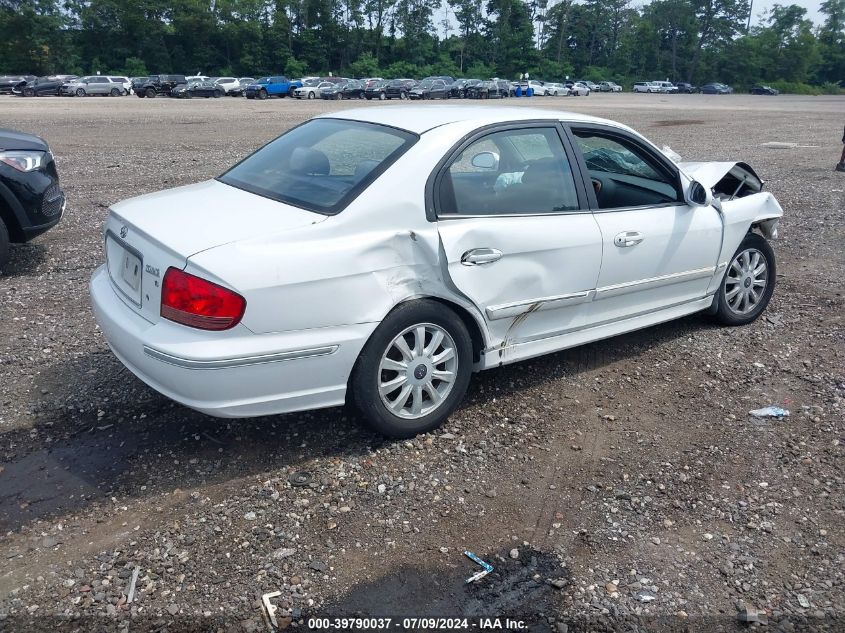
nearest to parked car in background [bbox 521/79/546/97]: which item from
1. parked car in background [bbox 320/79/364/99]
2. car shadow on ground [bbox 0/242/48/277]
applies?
parked car in background [bbox 320/79/364/99]

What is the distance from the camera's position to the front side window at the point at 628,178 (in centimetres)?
494

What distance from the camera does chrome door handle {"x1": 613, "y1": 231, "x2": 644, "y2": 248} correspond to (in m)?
4.55

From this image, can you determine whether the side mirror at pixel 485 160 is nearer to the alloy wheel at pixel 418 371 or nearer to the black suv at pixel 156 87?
the alloy wheel at pixel 418 371

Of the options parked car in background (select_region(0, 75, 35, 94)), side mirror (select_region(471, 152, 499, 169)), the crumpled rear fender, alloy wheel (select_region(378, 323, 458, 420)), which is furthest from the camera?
parked car in background (select_region(0, 75, 35, 94))

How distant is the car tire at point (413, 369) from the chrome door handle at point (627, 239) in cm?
123

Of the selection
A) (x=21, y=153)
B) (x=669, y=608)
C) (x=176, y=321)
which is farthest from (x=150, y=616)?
(x=21, y=153)

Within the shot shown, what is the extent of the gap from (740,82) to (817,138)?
83.9 m

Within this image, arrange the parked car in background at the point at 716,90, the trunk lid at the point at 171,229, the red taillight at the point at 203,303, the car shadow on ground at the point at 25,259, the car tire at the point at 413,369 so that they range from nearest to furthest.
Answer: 1. the red taillight at the point at 203,303
2. the trunk lid at the point at 171,229
3. the car tire at the point at 413,369
4. the car shadow on ground at the point at 25,259
5. the parked car in background at the point at 716,90

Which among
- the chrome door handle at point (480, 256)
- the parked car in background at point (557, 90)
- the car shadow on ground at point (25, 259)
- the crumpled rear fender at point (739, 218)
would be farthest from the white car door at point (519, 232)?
the parked car in background at point (557, 90)

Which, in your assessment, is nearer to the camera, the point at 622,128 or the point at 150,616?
the point at 150,616

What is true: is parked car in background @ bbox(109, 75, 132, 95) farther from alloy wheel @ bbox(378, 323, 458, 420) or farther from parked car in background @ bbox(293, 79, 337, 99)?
alloy wheel @ bbox(378, 323, 458, 420)

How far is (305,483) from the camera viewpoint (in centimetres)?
363

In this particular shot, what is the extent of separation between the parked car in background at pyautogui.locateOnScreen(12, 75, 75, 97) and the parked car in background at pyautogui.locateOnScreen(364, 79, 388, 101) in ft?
69.3

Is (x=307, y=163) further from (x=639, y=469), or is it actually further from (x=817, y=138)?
(x=817, y=138)
